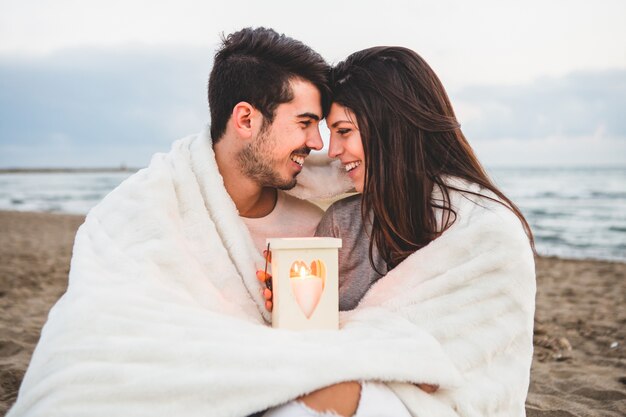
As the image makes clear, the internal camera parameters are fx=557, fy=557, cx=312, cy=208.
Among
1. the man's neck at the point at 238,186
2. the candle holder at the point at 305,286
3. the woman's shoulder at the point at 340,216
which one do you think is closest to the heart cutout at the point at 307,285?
the candle holder at the point at 305,286

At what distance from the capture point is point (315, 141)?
244 centimetres

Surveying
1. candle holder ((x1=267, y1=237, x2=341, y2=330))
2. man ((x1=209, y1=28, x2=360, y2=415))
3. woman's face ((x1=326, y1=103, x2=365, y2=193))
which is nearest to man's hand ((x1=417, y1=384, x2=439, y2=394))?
candle holder ((x1=267, y1=237, x2=341, y2=330))

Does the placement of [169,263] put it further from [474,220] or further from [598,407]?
[598,407]

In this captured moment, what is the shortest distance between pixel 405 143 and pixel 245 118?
0.73 m

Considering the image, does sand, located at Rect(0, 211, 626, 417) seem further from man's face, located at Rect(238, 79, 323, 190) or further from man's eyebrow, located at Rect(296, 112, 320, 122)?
man's eyebrow, located at Rect(296, 112, 320, 122)

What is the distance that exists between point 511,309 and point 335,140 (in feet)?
3.22

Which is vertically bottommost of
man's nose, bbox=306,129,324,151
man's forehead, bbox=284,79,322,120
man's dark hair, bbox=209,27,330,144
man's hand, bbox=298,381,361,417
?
man's hand, bbox=298,381,361,417

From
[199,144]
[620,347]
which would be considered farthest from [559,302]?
[199,144]

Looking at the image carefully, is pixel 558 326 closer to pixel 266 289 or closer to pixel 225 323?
pixel 266 289

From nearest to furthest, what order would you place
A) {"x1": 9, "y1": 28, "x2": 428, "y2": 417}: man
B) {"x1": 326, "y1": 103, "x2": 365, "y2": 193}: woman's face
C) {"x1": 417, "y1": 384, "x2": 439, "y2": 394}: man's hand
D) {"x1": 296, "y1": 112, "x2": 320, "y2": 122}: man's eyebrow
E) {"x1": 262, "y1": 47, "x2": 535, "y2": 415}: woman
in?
{"x1": 9, "y1": 28, "x2": 428, "y2": 417}: man
{"x1": 417, "y1": 384, "x2": 439, "y2": 394}: man's hand
{"x1": 262, "y1": 47, "x2": 535, "y2": 415}: woman
{"x1": 326, "y1": 103, "x2": 365, "y2": 193}: woman's face
{"x1": 296, "y1": 112, "x2": 320, "y2": 122}: man's eyebrow

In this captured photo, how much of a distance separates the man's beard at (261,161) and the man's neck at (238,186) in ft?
0.10

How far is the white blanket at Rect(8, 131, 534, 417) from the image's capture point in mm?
1442

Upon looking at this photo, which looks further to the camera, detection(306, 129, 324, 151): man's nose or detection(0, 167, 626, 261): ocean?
detection(0, 167, 626, 261): ocean

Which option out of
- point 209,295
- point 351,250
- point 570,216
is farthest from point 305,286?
point 570,216
